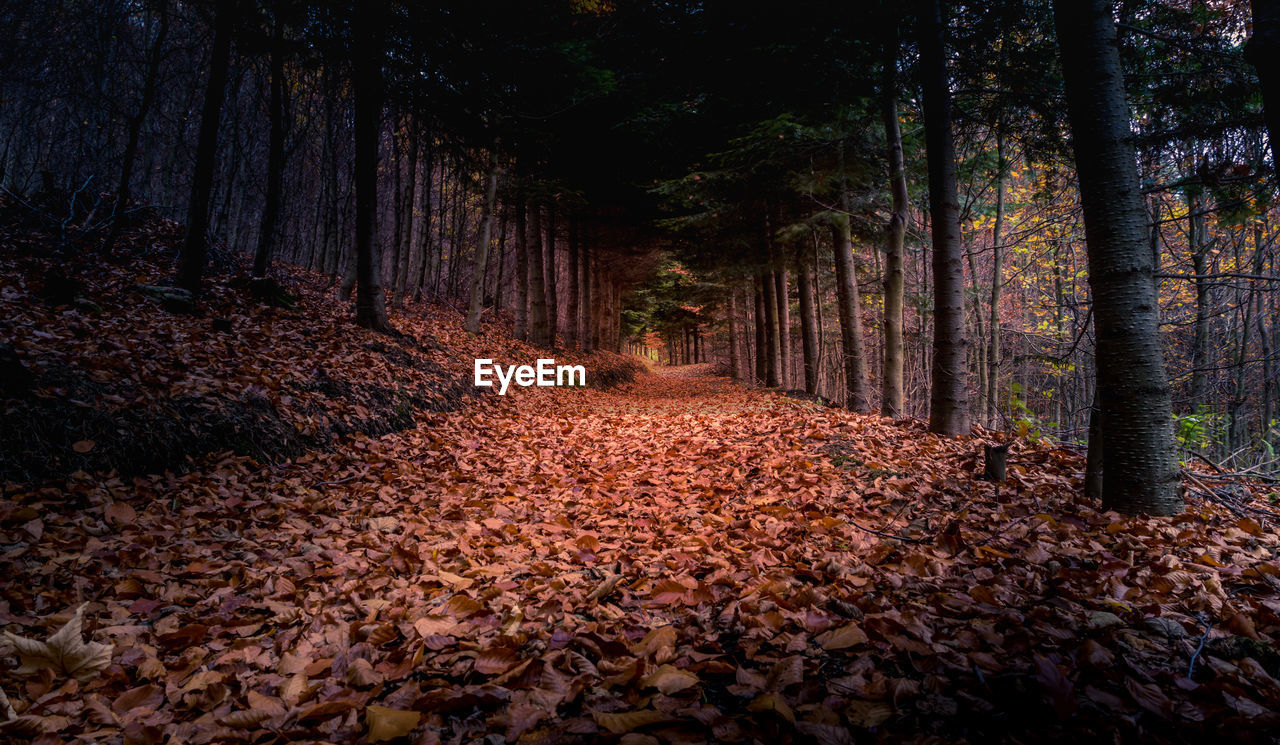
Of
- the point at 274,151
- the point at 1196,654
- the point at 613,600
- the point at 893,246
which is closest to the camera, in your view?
the point at 1196,654

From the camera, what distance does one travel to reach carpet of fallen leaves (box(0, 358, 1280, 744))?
1.67 metres

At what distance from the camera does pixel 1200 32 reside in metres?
4.23

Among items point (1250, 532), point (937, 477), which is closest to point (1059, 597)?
point (1250, 532)

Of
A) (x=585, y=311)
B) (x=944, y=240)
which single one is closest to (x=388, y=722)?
(x=944, y=240)

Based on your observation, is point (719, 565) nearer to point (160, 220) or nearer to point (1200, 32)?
point (1200, 32)

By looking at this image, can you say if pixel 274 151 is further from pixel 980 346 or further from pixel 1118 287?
pixel 980 346

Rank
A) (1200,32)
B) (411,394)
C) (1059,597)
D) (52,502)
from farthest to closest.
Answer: (411,394)
(1200,32)
(52,502)
(1059,597)

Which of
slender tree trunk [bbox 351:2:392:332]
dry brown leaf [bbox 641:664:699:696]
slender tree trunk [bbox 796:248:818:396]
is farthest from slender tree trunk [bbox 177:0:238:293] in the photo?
slender tree trunk [bbox 796:248:818:396]

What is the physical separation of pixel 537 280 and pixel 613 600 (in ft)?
44.1

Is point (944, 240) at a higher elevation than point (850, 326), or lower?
higher

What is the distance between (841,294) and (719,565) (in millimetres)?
8252

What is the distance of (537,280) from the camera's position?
15172 mm

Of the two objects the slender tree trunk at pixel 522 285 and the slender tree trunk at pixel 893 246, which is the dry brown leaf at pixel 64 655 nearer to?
the slender tree trunk at pixel 893 246

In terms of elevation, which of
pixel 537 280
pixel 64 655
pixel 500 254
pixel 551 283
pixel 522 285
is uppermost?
pixel 500 254
